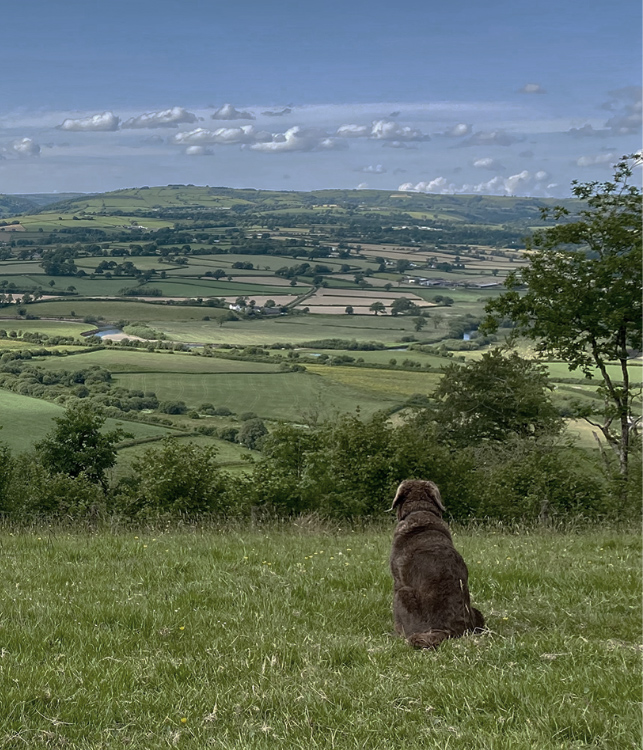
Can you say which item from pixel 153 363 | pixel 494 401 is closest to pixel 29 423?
pixel 494 401

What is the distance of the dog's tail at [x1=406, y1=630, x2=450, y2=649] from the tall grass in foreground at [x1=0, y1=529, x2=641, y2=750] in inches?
4.3

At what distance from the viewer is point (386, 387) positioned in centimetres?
6319

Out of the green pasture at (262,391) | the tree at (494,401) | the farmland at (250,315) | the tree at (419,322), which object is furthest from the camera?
the tree at (419,322)

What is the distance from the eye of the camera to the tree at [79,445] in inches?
1072

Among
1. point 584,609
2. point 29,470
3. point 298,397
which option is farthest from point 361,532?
point 298,397

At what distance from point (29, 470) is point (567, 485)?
57.6 ft

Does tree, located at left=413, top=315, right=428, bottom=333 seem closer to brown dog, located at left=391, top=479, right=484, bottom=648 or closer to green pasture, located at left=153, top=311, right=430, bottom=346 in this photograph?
green pasture, located at left=153, top=311, right=430, bottom=346

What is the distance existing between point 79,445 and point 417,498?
895 inches

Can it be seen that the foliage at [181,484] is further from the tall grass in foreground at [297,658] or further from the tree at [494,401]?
the tree at [494,401]

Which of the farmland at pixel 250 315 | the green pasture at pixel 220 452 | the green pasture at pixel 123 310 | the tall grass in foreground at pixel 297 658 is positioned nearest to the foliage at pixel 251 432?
the green pasture at pixel 220 452

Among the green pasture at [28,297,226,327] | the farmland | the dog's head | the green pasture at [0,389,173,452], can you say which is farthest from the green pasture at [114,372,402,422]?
the dog's head

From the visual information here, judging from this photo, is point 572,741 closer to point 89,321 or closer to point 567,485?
point 567,485

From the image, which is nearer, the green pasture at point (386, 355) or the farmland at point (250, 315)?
the farmland at point (250, 315)

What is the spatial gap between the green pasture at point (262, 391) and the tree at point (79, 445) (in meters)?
26.4
